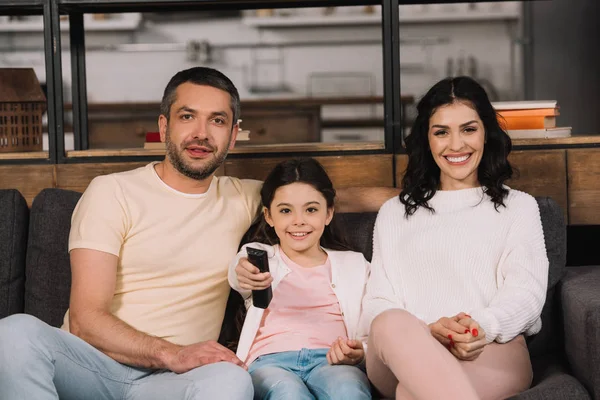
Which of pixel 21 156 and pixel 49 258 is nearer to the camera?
pixel 49 258

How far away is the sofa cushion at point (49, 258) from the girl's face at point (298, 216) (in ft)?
1.85

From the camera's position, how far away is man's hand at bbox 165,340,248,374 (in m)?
1.76

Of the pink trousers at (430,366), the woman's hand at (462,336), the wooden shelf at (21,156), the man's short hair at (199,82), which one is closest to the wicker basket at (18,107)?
the wooden shelf at (21,156)

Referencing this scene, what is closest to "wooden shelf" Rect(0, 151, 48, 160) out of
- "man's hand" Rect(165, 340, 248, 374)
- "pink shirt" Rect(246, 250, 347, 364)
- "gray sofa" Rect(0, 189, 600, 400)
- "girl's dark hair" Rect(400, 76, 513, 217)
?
"gray sofa" Rect(0, 189, 600, 400)

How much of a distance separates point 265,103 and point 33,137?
7.94 feet

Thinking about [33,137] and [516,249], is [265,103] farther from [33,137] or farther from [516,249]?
[516,249]

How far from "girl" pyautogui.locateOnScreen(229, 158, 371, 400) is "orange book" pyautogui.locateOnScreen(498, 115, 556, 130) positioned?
0.71m

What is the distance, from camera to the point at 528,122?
101 inches

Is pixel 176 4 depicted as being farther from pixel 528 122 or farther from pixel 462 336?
pixel 462 336

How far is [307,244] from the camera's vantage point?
84.4 inches

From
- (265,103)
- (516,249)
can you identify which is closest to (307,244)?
(516,249)

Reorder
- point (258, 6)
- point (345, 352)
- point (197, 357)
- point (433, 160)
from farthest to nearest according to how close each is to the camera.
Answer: point (258, 6), point (433, 160), point (345, 352), point (197, 357)

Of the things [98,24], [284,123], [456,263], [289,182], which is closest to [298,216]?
[289,182]

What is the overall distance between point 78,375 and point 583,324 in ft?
3.71
